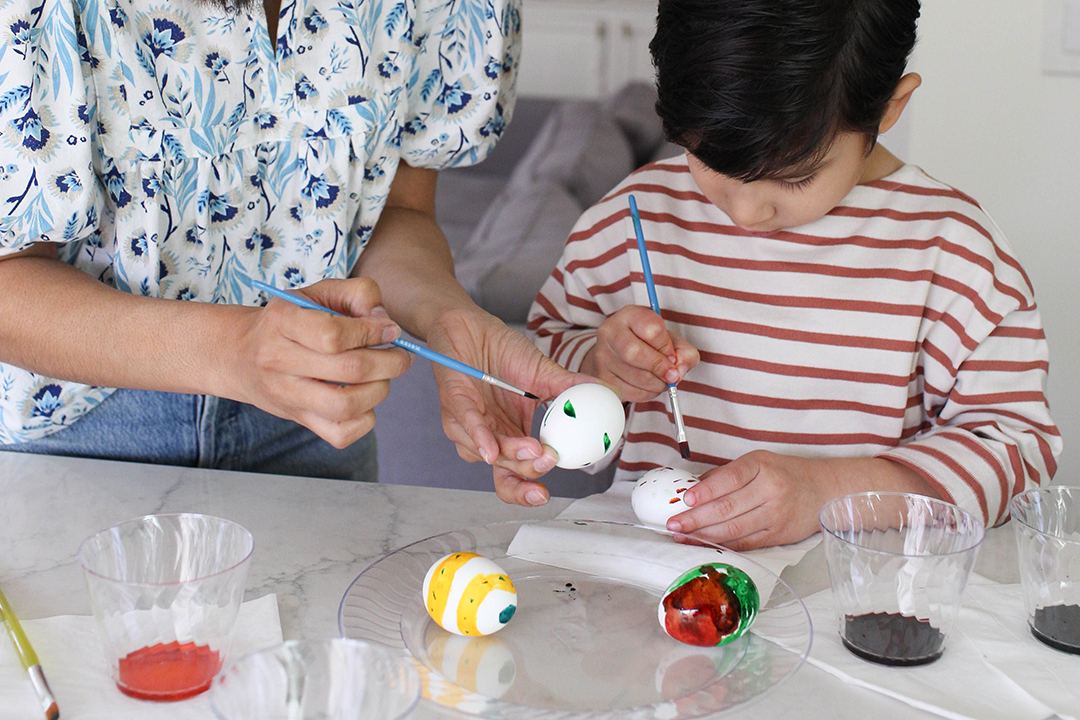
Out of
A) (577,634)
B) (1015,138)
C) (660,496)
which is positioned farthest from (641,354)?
(1015,138)

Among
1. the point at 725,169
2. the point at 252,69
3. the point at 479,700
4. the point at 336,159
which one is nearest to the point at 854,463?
the point at 725,169

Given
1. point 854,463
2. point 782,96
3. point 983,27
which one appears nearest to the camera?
point 782,96

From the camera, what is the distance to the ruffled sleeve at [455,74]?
4.96 feet

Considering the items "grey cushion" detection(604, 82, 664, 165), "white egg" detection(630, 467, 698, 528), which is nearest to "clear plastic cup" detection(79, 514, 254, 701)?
"white egg" detection(630, 467, 698, 528)

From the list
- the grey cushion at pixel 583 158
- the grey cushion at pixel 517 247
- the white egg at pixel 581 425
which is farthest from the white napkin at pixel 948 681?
the grey cushion at pixel 583 158

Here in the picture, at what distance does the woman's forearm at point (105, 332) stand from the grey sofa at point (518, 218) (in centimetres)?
116

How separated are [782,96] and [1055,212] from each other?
1.09m

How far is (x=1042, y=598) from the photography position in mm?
Result: 1042

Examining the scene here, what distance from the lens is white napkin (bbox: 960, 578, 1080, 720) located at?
95 centimetres

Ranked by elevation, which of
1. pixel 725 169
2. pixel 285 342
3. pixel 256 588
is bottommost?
pixel 256 588

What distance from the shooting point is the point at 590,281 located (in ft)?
5.37

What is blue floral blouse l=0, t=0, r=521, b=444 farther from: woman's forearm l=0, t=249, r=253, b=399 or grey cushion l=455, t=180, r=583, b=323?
grey cushion l=455, t=180, r=583, b=323

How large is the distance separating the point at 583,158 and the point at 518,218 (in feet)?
1.89

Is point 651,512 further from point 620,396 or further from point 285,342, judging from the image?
point 285,342
